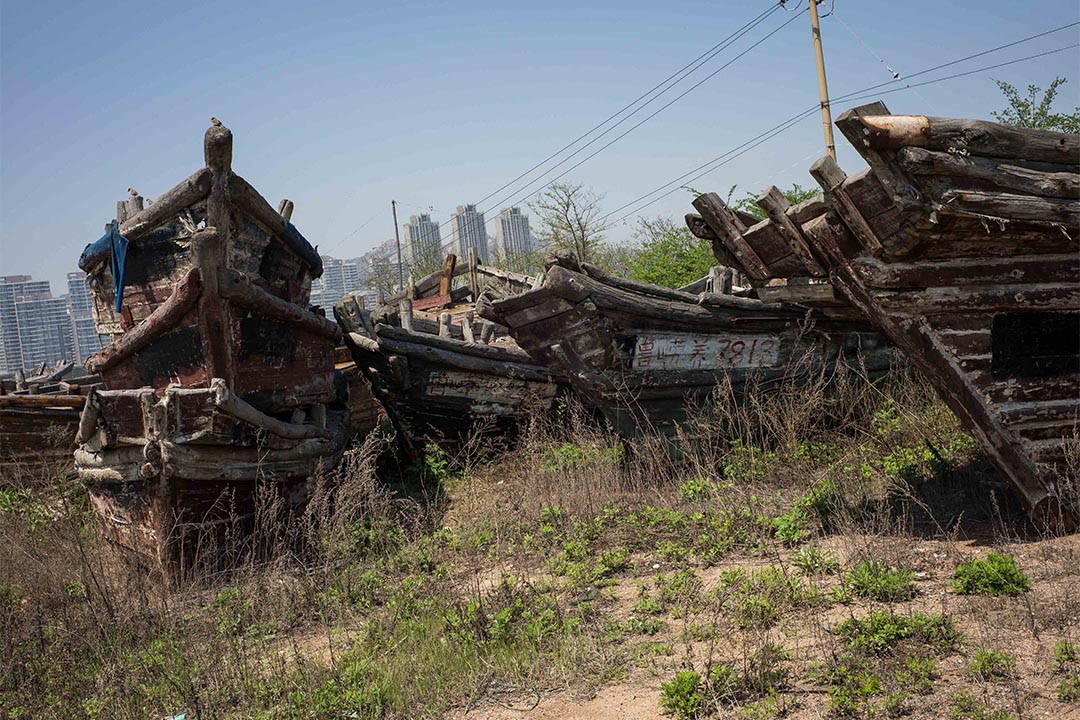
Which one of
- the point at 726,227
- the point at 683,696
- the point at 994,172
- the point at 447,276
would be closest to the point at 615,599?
the point at 683,696

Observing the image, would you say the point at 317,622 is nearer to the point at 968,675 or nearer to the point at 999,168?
the point at 968,675

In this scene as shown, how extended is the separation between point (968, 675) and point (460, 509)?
18.4 ft

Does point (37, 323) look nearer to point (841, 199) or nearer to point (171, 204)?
point (171, 204)

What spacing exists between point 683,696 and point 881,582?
4.95ft

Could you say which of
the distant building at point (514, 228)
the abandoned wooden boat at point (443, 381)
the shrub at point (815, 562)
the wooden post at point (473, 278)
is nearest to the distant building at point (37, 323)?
the distant building at point (514, 228)

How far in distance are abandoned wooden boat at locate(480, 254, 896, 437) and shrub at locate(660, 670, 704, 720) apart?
4.40 meters

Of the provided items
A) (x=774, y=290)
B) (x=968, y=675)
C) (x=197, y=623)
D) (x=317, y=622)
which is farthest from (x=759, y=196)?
(x=197, y=623)

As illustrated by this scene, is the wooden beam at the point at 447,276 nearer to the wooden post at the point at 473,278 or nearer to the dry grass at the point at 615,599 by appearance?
the wooden post at the point at 473,278

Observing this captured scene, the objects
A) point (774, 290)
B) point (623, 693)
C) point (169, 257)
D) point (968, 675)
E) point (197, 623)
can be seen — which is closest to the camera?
point (968, 675)

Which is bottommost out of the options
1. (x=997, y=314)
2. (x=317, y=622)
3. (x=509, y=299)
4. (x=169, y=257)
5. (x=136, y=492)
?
(x=317, y=622)

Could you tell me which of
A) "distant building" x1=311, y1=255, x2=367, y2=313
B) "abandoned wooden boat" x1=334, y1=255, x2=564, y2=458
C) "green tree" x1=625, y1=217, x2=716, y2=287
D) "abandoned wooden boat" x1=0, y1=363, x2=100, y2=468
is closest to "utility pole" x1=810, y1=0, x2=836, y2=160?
"green tree" x1=625, y1=217, x2=716, y2=287

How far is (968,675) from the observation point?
3652mm

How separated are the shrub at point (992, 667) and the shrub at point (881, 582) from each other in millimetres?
852

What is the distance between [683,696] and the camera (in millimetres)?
3783
